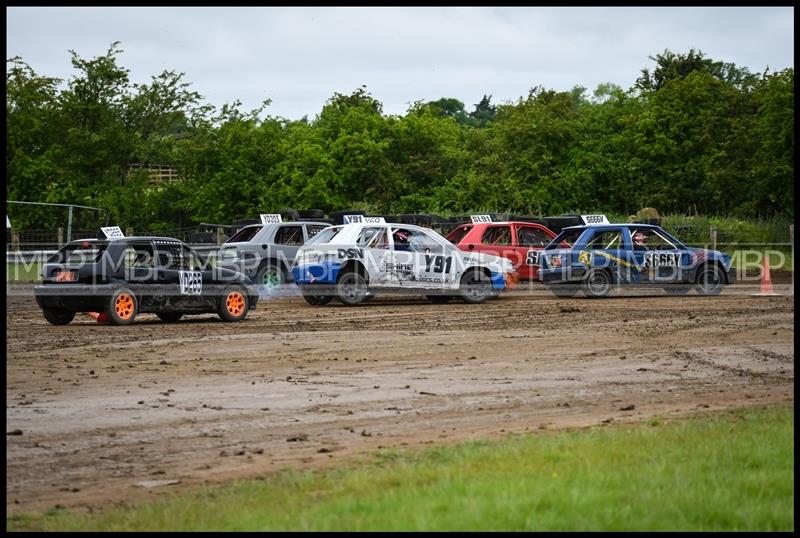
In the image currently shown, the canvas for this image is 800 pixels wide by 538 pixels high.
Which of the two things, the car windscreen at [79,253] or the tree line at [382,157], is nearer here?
the car windscreen at [79,253]

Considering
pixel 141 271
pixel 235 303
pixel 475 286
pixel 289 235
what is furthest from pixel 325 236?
pixel 141 271

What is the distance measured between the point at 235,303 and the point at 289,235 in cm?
721

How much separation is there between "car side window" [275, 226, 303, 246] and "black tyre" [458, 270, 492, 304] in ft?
16.7

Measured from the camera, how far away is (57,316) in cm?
2017

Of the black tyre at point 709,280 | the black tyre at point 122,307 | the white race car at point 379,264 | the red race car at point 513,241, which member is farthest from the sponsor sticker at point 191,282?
the black tyre at point 709,280

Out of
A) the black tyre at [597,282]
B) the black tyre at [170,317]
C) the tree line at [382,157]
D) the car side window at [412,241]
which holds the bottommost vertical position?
the black tyre at [170,317]


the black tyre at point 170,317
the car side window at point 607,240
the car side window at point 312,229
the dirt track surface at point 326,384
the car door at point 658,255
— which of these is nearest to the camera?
the dirt track surface at point 326,384

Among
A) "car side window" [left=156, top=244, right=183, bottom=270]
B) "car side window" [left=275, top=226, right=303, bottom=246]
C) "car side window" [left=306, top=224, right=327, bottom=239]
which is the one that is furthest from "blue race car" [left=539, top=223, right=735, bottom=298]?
"car side window" [left=156, top=244, right=183, bottom=270]

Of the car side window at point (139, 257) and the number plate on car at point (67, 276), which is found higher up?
the car side window at point (139, 257)

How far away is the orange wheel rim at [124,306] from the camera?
19723mm

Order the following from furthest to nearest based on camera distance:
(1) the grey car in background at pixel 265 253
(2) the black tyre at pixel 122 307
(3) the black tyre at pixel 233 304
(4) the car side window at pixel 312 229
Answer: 1. (4) the car side window at pixel 312 229
2. (1) the grey car in background at pixel 265 253
3. (3) the black tyre at pixel 233 304
4. (2) the black tyre at pixel 122 307

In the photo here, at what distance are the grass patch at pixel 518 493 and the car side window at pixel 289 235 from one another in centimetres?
1899

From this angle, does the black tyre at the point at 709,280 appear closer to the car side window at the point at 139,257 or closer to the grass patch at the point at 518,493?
the car side window at the point at 139,257

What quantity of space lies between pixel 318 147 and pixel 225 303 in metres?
28.6
